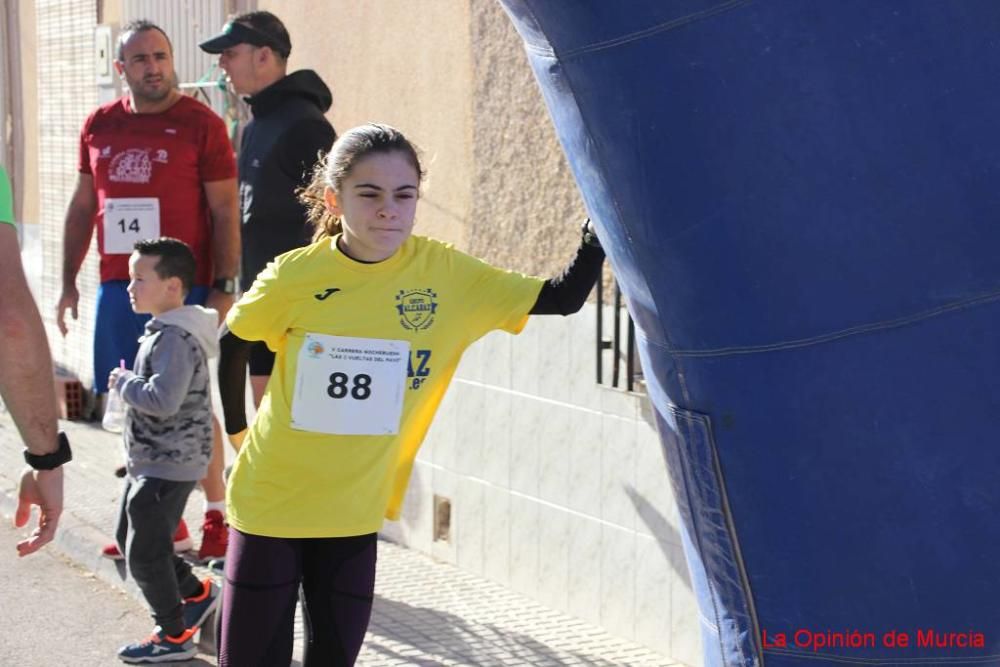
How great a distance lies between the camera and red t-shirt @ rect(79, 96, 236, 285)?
7109 millimetres

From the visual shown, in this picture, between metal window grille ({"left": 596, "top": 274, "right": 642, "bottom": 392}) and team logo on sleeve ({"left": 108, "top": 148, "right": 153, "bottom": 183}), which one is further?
team logo on sleeve ({"left": 108, "top": 148, "right": 153, "bottom": 183})

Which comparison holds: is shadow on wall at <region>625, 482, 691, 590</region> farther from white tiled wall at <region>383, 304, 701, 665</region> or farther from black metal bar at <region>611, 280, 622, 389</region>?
black metal bar at <region>611, 280, 622, 389</region>

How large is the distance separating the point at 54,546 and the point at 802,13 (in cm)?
594

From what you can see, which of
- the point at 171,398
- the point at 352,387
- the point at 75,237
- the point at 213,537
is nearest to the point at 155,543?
the point at 171,398

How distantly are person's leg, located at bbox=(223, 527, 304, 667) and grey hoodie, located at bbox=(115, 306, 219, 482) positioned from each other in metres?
1.58

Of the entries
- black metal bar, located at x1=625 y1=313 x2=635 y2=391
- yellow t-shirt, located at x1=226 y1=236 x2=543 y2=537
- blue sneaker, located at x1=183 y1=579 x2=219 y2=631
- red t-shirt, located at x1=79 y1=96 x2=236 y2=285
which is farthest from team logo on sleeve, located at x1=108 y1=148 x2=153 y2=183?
yellow t-shirt, located at x1=226 y1=236 x2=543 y2=537

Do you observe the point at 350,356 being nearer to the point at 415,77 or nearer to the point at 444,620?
the point at 444,620

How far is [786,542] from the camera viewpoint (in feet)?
8.93

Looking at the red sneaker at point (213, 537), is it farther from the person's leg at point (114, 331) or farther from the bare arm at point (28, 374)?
the bare arm at point (28, 374)

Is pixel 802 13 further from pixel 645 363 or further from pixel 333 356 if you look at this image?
pixel 333 356

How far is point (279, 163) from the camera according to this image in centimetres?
646

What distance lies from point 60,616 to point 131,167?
1.99 metres

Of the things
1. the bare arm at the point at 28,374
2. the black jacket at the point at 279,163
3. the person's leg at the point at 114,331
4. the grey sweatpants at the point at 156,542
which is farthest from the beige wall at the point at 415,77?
the bare arm at the point at 28,374

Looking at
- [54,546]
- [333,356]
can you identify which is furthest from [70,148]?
[333,356]
